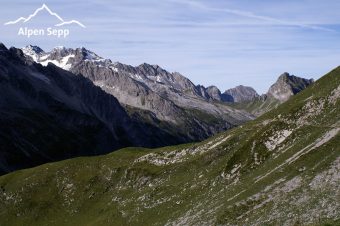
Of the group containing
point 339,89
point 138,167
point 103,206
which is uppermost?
point 339,89

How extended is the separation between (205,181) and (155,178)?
1529cm

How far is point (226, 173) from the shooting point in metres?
73.9

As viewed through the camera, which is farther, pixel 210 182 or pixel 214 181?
pixel 210 182

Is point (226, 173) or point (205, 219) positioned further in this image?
point (226, 173)

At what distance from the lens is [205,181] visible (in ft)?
249

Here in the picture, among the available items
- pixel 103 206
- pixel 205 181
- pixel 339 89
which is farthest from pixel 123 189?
pixel 339 89

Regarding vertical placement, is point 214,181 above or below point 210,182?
above

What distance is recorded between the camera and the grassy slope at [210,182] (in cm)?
5375

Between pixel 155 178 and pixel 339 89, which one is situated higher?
pixel 339 89

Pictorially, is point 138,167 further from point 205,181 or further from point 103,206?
point 205,181

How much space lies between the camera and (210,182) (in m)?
74.5

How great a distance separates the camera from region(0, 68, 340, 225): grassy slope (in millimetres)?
53750

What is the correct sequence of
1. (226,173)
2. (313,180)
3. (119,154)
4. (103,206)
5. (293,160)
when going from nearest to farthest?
(313,180) → (293,160) → (226,173) → (103,206) → (119,154)

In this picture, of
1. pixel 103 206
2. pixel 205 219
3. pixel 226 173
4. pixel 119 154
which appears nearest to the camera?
pixel 205 219
